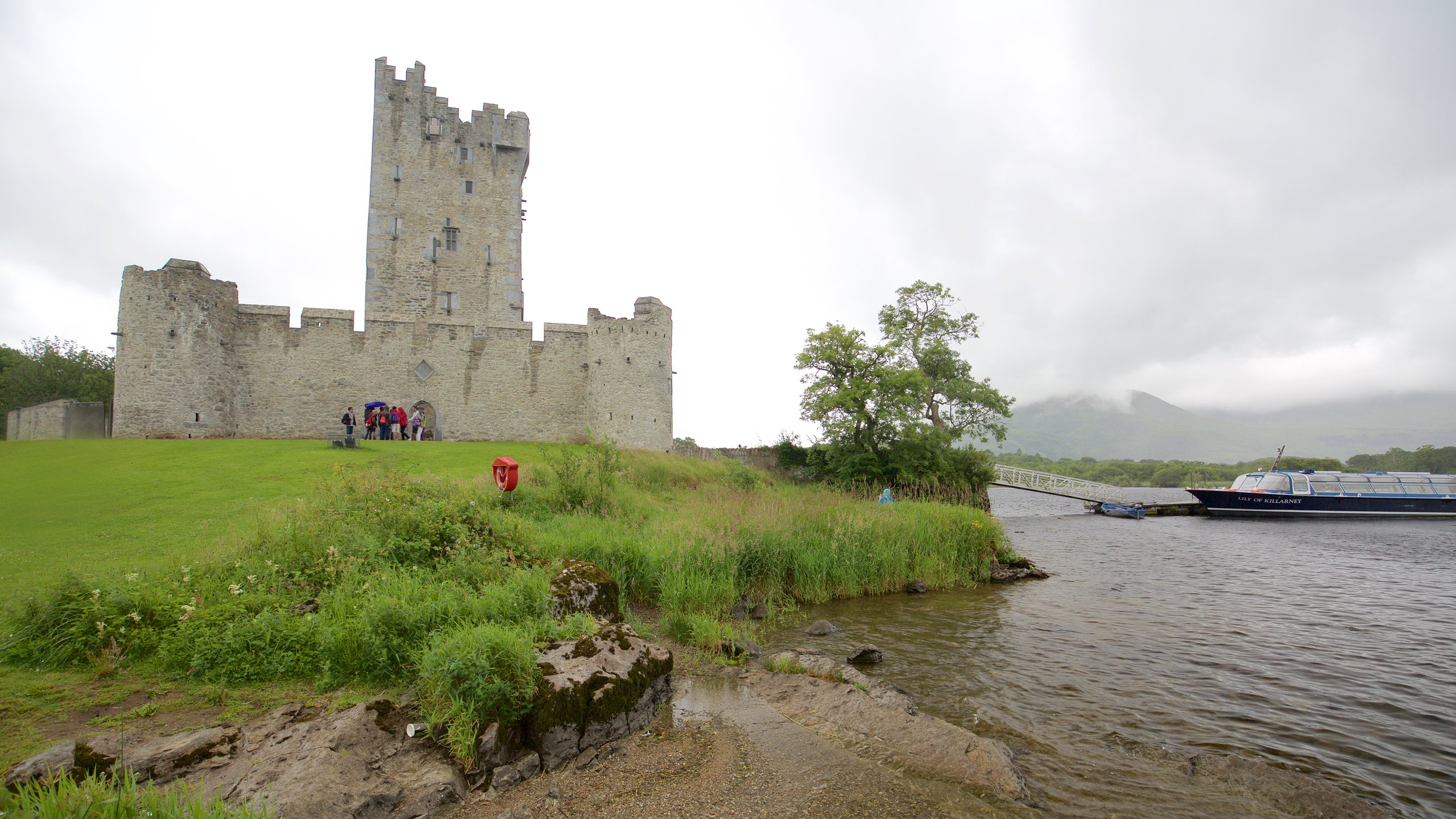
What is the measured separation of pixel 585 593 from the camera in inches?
288

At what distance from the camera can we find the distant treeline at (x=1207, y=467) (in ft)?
225

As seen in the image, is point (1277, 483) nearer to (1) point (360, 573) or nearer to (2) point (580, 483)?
(2) point (580, 483)

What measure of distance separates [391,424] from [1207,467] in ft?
376

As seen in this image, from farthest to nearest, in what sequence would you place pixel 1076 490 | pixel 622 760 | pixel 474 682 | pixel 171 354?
1. pixel 1076 490
2. pixel 171 354
3. pixel 622 760
4. pixel 474 682

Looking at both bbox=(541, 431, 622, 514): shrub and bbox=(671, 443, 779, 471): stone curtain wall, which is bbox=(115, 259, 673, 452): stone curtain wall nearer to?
bbox=(671, 443, 779, 471): stone curtain wall

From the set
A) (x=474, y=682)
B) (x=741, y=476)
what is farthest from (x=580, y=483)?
(x=741, y=476)

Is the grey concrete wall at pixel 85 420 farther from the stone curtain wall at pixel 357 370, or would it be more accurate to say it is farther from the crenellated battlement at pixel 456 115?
the crenellated battlement at pixel 456 115

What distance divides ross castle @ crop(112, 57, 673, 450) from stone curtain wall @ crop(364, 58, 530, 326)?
0.07 metres

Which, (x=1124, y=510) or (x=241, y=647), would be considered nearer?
(x=241, y=647)

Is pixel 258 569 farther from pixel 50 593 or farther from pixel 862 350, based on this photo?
pixel 862 350

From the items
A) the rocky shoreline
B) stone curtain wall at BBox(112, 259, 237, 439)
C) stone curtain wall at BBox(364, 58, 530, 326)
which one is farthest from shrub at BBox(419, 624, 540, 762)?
stone curtain wall at BBox(364, 58, 530, 326)

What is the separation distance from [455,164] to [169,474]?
25.1 meters

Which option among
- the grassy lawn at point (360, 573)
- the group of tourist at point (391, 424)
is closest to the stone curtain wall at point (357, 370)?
the group of tourist at point (391, 424)

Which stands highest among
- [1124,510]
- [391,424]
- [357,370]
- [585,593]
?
[357,370]
